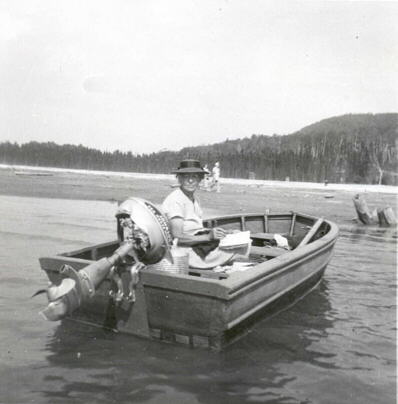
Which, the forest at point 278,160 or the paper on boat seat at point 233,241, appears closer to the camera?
the paper on boat seat at point 233,241

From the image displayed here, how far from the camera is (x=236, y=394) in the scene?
3.76 metres

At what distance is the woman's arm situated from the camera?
4973mm

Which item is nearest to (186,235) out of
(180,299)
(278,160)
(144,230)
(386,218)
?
(144,230)

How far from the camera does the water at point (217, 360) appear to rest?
3.74 metres

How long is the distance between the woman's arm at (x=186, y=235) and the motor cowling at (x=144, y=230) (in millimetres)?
430

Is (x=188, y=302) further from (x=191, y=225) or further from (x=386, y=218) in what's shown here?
(x=386, y=218)

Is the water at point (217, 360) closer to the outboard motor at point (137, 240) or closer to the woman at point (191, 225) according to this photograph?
the outboard motor at point (137, 240)

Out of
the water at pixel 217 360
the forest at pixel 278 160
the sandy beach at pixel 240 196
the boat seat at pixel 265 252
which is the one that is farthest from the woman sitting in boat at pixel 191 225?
the forest at pixel 278 160

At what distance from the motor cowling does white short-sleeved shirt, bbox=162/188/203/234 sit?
56 centimetres

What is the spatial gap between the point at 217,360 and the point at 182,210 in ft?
5.49

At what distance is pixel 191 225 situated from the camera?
531 cm

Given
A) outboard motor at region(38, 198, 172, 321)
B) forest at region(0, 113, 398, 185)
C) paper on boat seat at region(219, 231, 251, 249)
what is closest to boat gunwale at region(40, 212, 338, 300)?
outboard motor at region(38, 198, 172, 321)

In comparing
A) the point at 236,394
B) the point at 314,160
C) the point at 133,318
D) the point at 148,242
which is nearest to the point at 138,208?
the point at 148,242

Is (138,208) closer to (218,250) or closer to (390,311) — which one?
(218,250)
